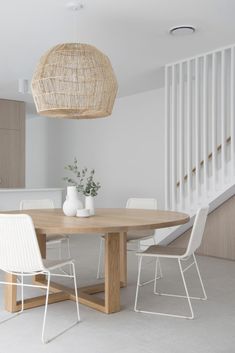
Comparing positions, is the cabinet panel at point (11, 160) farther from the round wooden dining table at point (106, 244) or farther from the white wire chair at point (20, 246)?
the white wire chair at point (20, 246)

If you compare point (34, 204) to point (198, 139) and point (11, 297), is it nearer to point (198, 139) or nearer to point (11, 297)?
point (11, 297)

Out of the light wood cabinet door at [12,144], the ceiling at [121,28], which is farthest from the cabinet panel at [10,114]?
the ceiling at [121,28]

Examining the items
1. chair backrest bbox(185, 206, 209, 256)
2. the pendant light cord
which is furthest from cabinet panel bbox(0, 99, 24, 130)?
chair backrest bbox(185, 206, 209, 256)

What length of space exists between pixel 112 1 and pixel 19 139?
493 cm

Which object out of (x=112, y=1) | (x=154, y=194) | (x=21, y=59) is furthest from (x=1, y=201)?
(x=112, y=1)

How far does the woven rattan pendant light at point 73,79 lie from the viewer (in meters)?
3.08

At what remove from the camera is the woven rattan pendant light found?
3.08 m

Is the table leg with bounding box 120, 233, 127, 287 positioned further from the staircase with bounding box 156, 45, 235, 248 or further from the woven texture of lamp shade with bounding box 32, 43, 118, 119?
the staircase with bounding box 156, 45, 235, 248

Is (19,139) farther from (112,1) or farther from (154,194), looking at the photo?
(112,1)

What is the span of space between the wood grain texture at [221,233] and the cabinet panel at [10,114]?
447 centimetres

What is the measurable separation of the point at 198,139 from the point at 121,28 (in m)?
1.92

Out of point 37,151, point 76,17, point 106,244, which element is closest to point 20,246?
point 106,244

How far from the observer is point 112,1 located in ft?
11.8

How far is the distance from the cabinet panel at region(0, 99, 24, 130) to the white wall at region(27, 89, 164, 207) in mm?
1394
